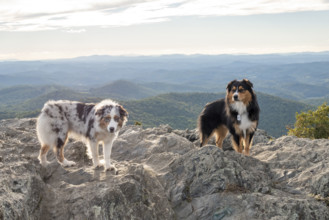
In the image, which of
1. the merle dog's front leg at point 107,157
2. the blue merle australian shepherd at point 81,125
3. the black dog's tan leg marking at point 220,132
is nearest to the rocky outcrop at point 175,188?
the merle dog's front leg at point 107,157

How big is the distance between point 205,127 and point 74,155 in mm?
6286

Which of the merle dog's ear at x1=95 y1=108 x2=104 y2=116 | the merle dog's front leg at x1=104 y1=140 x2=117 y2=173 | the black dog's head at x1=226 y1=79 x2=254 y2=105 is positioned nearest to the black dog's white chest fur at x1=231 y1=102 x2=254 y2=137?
the black dog's head at x1=226 y1=79 x2=254 y2=105

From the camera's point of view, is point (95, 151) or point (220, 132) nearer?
point (95, 151)

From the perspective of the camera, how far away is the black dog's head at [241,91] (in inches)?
428

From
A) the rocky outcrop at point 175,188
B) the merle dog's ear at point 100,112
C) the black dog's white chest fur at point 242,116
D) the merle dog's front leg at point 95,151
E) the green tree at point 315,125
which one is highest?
the merle dog's ear at point 100,112

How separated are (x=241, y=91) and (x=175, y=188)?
4.84m

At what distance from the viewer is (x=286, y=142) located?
519 inches

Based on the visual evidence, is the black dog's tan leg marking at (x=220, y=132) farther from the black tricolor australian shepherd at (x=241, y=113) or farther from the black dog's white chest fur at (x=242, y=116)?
the black dog's white chest fur at (x=242, y=116)

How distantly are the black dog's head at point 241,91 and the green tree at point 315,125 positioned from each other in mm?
23030

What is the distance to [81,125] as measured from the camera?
10.0m

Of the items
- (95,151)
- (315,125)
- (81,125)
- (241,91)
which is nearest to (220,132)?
(241,91)

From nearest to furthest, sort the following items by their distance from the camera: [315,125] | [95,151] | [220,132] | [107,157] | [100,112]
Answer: [100,112]
[107,157]
[95,151]
[220,132]
[315,125]

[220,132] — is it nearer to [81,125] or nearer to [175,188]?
[175,188]

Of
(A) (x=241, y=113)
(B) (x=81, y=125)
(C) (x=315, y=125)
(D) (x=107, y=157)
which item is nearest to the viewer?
(D) (x=107, y=157)
